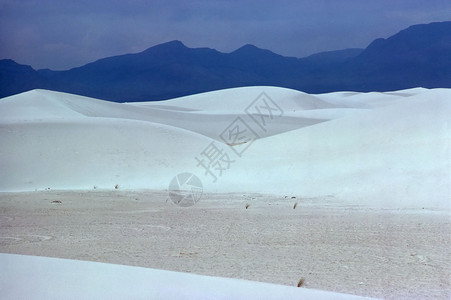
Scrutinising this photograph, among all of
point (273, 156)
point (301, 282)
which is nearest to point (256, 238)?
point (301, 282)

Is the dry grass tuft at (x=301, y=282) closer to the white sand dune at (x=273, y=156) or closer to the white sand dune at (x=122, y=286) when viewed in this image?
the white sand dune at (x=122, y=286)

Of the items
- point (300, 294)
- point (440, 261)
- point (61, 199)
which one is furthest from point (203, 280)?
point (61, 199)

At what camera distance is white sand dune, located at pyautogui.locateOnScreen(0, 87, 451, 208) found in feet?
37.2

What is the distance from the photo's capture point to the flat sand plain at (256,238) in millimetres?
5816

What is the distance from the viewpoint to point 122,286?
432 cm

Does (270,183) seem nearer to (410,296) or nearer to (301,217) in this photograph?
(301,217)

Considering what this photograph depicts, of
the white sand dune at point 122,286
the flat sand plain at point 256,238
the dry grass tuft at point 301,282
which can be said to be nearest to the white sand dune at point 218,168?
the white sand dune at point 122,286

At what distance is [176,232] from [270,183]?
5077 mm

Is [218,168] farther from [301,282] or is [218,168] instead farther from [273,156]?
[301,282]

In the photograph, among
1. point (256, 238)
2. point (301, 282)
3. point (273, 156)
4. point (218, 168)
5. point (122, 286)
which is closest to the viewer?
point (122, 286)

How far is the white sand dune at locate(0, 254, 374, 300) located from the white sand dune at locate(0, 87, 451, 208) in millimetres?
6345

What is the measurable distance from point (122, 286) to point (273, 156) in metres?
11.1

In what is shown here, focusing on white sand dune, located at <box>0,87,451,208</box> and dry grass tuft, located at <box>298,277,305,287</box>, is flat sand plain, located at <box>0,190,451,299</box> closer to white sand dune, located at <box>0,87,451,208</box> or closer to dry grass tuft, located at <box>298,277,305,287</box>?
dry grass tuft, located at <box>298,277,305,287</box>

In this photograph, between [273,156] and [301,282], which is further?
[273,156]
